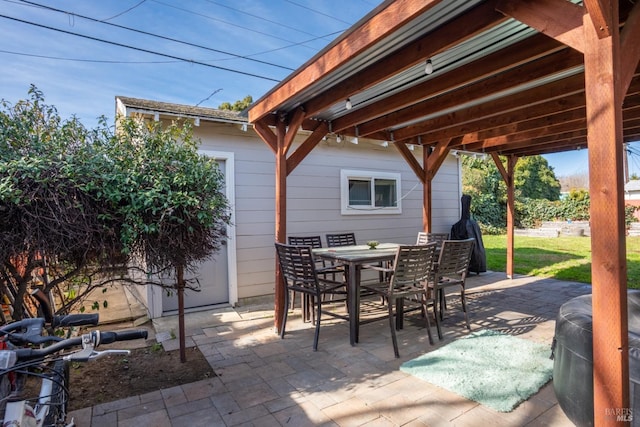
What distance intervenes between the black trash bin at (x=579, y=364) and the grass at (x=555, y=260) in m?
4.80

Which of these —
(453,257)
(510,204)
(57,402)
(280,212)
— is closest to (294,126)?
(280,212)

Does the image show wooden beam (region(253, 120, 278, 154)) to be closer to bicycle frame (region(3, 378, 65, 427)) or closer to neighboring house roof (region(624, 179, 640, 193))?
bicycle frame (region(3, 378, 65, 427))

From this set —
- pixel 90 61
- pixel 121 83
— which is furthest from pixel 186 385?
pixel 121 83

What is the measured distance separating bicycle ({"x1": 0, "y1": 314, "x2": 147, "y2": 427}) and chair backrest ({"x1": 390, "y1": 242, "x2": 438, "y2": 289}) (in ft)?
7.89

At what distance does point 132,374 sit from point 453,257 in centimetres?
337

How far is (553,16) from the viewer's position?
1.74 m

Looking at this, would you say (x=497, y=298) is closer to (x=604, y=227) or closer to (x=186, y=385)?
(x=604, y=227)

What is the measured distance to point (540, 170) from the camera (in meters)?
21.6

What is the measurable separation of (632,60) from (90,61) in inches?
308

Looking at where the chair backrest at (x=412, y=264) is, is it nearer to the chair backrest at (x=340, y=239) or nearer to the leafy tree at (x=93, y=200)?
the leafy tree at (x=93, y=200)

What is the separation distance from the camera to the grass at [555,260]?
652 cm

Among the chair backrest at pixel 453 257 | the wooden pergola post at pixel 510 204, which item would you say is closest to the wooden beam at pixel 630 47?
the chair backrest at pixel 453 257

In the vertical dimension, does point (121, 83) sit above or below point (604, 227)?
above

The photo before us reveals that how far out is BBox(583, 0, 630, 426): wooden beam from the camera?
4.88 ft
